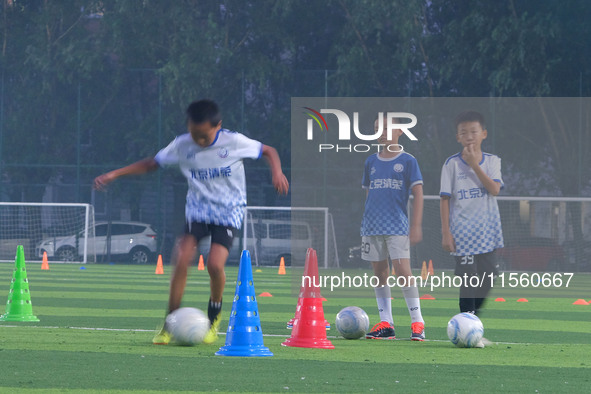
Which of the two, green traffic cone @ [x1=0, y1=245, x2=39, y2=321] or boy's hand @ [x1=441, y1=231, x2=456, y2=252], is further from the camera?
green traffic cone @ [x1=0, y1=245, x2=39, y2=321]

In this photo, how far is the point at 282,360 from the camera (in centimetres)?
746

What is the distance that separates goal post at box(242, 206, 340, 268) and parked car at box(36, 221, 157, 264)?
290cm

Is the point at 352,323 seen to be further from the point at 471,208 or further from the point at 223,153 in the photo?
the point at 223,153

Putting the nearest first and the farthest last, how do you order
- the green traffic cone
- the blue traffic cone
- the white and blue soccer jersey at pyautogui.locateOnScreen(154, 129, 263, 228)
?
1. the blue traffic cone
2. the white and blue soccer jersey at pyautogui.locateOnScreen(154, 129, 263, 228)
3. the green traffic cone

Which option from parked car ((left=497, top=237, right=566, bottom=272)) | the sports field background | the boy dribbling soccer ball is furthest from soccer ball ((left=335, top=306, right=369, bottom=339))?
parked car ((left=497, top=237, right=566, bottom=272))

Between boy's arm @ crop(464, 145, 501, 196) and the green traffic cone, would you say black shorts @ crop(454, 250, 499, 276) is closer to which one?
boy's arm @ crop(464, 145, 501, 196)

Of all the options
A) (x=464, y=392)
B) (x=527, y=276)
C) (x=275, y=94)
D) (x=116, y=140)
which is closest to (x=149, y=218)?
(x=116, y=140)

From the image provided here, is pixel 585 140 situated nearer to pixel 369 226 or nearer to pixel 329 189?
pixel 329 189

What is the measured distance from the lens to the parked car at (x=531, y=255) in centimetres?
2867

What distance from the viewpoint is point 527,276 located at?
26.2m

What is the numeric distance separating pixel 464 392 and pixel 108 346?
299 centimetres

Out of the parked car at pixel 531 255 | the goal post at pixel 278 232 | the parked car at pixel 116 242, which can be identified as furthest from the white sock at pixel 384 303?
the parked car at pixel 116 242

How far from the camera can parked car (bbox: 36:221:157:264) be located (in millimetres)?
33062

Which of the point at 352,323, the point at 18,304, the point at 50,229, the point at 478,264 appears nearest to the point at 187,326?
the point at 352,323
